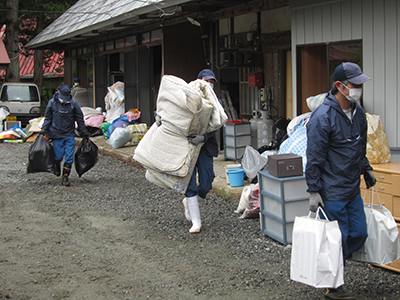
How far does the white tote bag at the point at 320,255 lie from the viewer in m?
3.25

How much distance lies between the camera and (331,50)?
7.01m

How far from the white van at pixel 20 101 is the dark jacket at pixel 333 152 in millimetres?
16347

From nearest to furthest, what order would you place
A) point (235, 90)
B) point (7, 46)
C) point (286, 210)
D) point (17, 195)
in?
point (286, 210) < point (17, 195) < point (235, 90) < point (7, 46)

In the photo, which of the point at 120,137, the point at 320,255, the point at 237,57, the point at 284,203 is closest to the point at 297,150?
the point at 284,203

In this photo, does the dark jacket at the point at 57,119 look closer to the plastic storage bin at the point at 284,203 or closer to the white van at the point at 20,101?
the plastic storage bin at the point at 284,203

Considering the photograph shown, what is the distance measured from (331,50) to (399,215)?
127 inches

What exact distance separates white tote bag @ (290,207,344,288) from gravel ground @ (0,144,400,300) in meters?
0.56

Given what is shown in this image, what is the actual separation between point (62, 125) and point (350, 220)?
20.3 feet

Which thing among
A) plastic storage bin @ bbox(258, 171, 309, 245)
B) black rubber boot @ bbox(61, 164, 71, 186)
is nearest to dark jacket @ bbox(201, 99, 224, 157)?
plastic storage bin @ bbox(258, 171, 309, 245)

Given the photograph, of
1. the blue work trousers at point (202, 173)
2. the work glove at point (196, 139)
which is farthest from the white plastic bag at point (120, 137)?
the work glove at point (196, 139)

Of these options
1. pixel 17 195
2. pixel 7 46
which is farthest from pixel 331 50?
pixel 7 46

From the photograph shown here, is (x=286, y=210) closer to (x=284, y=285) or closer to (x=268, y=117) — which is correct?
(x=284, y=285)

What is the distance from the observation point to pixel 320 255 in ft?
10.7

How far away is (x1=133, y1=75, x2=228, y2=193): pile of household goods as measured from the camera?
527cm
